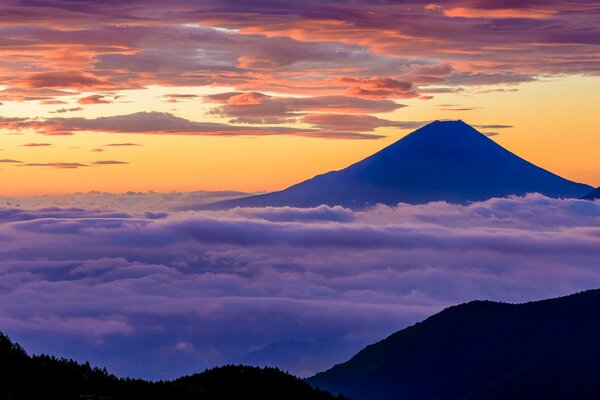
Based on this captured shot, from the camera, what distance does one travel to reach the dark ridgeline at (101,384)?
4822 centimetres

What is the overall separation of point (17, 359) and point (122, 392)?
5.61 m

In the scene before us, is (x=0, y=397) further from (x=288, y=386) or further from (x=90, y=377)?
(x=288, y=386)

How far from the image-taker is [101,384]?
53.4 m

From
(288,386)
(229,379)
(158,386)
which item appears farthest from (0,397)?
(288,386)

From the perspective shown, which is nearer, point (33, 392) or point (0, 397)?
point (0, 397)

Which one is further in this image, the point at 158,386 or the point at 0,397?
the point at 158,386

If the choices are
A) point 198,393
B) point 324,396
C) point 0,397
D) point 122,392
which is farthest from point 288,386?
point 0,397

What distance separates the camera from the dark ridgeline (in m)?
48.2

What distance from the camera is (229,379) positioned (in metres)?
66.8

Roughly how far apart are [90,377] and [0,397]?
11328mm

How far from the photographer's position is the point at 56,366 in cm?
5241

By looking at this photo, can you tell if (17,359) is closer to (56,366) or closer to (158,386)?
(56,366)

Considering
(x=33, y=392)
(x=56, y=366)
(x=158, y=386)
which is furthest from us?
(x=158, y=386)

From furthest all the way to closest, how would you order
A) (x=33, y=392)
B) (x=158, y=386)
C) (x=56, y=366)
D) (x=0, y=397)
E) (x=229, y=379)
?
(x=229, y=379) → (x=158, y=386) → (x=56, y=366) → (x=33, y=392) → (x=0, y=397)
